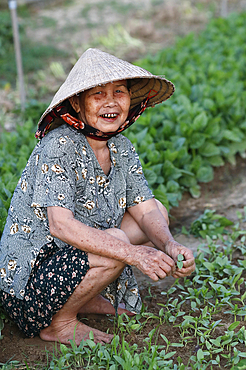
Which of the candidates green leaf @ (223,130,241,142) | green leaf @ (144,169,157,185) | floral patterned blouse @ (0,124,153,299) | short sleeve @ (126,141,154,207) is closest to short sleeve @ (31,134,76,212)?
floral patterned blouse @ (0,124,153,299)

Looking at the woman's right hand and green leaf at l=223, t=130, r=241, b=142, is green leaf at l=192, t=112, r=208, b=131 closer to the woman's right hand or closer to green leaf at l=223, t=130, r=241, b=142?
green leaf at l=223, t=130, r=241, b=142

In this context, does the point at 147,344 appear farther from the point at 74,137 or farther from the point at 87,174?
the point at 74,137

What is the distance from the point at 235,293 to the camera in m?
2.60

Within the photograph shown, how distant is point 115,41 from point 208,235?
17.8 ft

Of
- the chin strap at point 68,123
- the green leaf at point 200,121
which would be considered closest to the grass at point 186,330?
the chin strap at point 68,123

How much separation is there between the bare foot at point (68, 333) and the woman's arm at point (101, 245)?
0.44 meters

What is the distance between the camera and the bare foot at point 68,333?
7.54 feet

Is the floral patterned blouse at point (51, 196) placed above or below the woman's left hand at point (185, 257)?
above

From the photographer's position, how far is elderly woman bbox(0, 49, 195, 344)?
2.12 meters

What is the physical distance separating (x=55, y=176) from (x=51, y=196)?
93 millimetres

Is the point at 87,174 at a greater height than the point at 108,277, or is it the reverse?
the point at 87,174

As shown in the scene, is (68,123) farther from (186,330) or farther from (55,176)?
(186,330)

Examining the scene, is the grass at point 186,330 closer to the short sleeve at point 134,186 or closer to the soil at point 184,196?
the soil at point 184,196

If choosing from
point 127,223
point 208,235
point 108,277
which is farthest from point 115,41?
point 108,277
